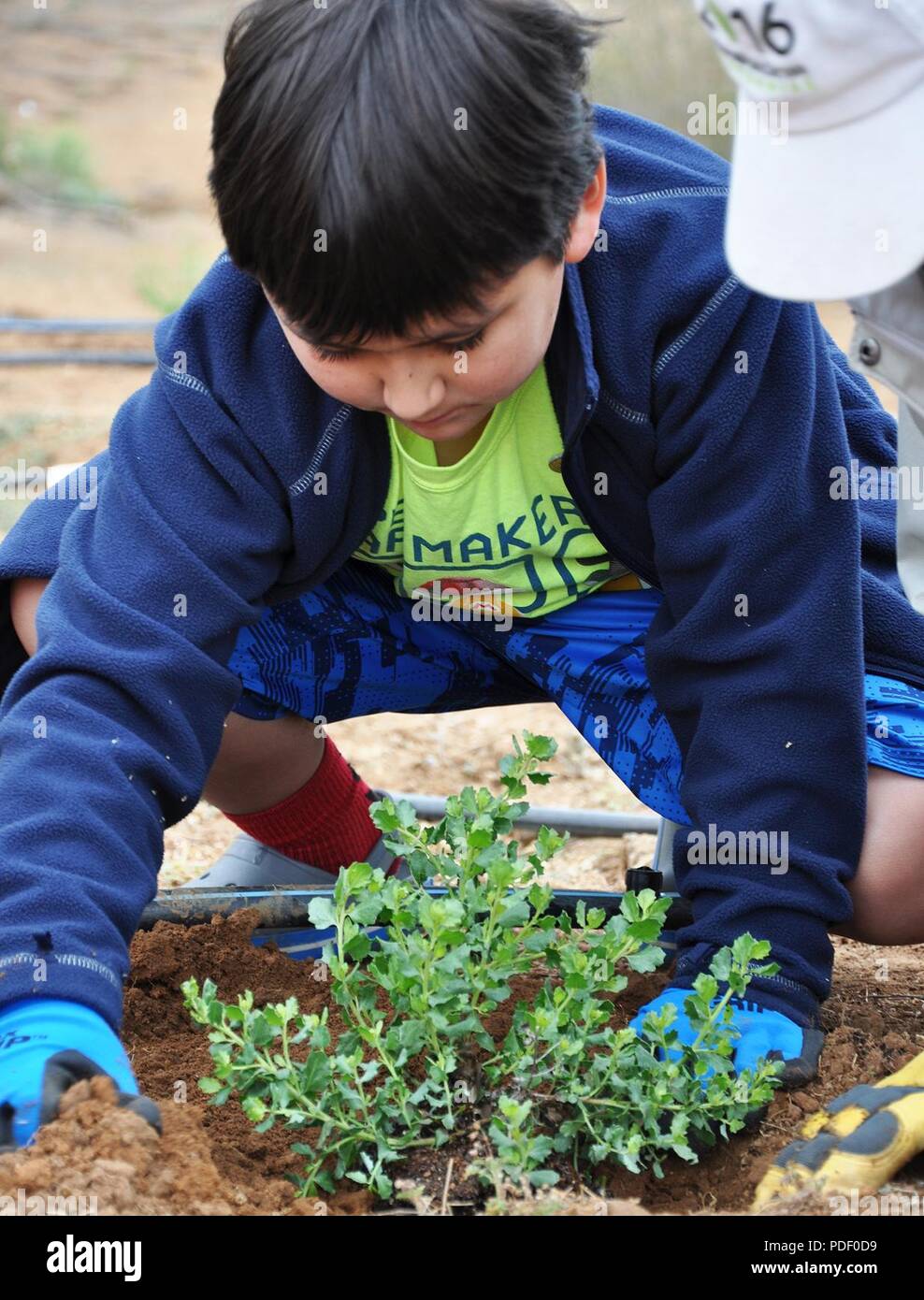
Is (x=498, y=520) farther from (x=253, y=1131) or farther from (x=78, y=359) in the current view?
(x=78, y=359)

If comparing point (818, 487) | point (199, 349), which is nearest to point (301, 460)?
point (199, 349)

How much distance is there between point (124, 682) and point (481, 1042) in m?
0.54

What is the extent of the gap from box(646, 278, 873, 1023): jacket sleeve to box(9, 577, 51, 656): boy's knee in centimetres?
79

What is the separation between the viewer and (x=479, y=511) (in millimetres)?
1962

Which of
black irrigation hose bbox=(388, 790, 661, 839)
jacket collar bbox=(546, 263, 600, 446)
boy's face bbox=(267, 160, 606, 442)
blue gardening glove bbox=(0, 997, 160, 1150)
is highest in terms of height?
jacket collar bbox=(546, 263, 600, 446)

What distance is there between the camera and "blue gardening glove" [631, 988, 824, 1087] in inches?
Answer: 64.0

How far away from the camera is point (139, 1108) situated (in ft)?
4.43

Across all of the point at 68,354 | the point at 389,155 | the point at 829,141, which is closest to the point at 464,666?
the point at 389,155

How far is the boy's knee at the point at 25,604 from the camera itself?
2.02 m

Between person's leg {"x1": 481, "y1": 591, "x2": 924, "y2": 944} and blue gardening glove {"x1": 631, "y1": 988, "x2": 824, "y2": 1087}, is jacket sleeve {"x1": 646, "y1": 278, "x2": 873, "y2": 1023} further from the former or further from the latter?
person's leg {"x1": 481, "y1": 591, "x2": 924, "y2": 944}

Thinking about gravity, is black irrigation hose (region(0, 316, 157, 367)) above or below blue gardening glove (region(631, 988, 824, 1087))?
above

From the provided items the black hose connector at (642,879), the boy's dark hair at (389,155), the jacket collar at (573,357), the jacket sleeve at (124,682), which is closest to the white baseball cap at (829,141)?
the boy's dark hair at (389,155)

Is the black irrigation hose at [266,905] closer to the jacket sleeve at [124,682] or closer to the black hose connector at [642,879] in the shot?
the black hose connector at [642,879]

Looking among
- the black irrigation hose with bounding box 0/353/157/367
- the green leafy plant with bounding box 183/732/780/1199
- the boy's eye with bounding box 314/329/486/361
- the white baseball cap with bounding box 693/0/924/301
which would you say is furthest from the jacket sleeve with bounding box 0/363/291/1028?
the black irrigation hose with bounding box 0/353/157/367
